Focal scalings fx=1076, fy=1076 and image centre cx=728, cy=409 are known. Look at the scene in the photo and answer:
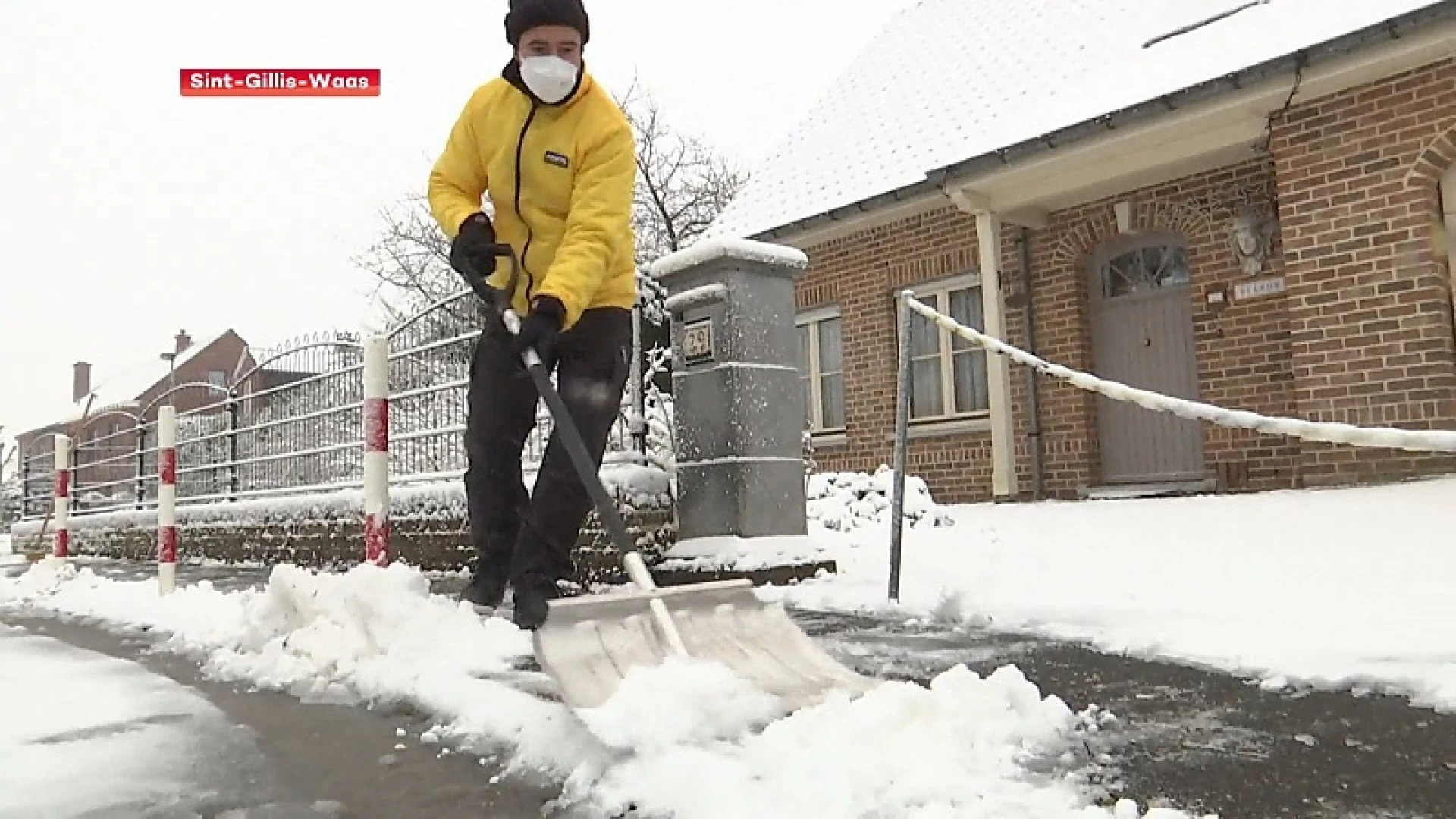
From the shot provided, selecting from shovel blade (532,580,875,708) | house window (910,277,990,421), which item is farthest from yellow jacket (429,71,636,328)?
house window (910,277,990,421)

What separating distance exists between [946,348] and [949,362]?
0.56ft

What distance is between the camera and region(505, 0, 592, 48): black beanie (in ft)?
11.1

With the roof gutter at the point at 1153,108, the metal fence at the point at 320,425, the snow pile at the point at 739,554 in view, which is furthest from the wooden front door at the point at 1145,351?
the metal fence at the point at 320,425

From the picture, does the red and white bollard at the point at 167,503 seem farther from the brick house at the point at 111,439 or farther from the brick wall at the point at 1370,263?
the brick wall at the point at 1370,263

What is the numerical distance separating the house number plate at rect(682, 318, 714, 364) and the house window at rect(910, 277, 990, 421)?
5.90 metres

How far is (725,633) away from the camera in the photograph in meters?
2.42

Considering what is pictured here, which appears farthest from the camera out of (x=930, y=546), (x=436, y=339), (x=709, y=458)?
(x=436, y=339)

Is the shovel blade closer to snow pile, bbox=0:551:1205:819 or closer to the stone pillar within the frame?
snow pile, bbox=0:551:1205:819

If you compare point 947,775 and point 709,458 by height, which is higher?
point 709,458

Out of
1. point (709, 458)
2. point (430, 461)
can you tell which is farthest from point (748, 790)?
point (430, 461)

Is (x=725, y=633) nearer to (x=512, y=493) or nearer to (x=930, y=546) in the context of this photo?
(x=512, y=493)

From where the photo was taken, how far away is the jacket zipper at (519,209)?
11.4 ft

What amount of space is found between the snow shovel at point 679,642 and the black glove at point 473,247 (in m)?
1.25

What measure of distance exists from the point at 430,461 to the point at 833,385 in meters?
6.70
